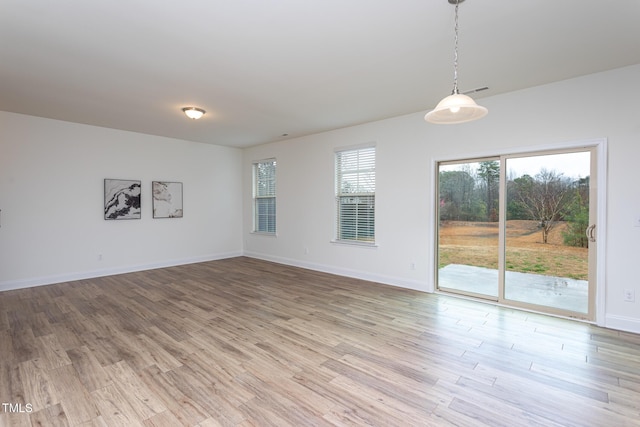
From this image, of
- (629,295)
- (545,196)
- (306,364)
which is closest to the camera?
(306,364)

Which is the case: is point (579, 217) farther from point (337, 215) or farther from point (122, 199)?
point (122, 199)

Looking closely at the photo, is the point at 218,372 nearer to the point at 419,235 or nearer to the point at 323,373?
the point at 323,373

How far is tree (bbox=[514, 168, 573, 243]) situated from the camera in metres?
3.62

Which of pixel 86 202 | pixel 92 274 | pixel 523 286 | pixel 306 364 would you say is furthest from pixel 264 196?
pixel 523 286

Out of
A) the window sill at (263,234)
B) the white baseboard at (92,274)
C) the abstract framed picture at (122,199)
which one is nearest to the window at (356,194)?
the window sill at (263,234)

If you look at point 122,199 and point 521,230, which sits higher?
point 122,199

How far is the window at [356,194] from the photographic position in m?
5.40

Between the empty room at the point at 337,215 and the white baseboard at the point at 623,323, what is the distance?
0.07ft

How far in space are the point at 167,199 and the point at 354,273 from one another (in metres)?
4.29

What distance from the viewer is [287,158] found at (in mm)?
6719

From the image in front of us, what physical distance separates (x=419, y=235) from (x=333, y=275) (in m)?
1.87

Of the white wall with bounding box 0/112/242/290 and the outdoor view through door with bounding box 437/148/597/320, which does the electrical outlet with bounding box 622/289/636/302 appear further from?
the white wall with bounding box 0/112/242/290

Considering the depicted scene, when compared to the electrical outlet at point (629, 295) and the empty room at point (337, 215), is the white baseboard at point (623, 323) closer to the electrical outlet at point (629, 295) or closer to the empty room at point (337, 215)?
the empty room at point (337, 215)

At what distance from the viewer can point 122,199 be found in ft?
19.3
